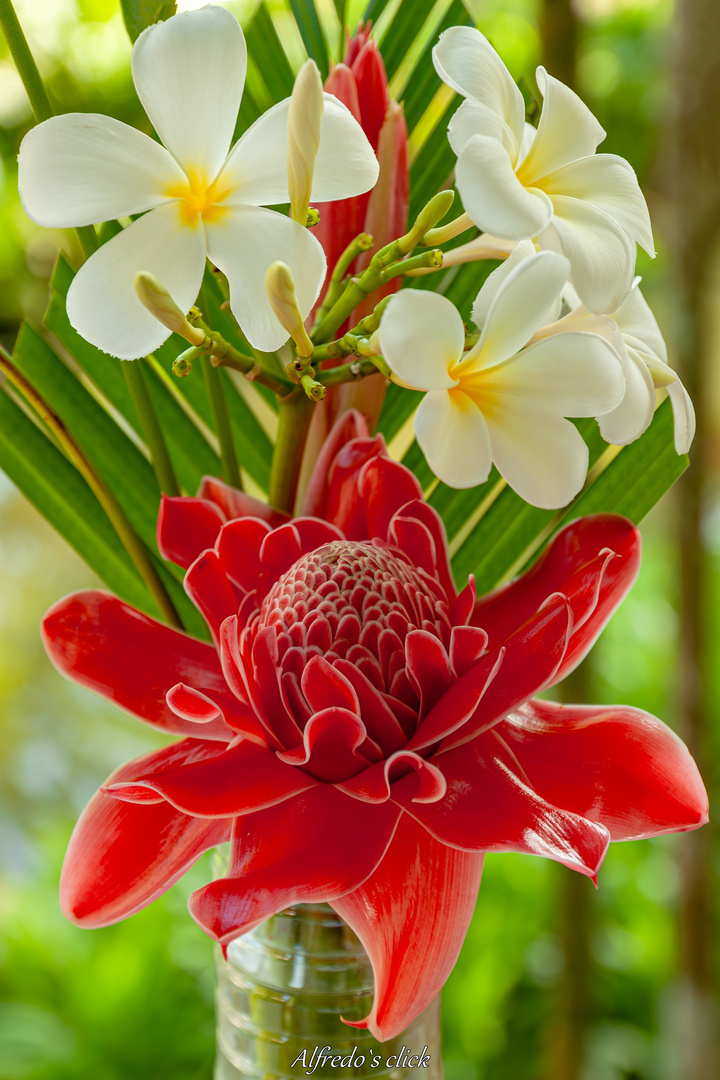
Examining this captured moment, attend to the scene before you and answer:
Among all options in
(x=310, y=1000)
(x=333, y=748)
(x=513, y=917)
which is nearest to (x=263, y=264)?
(x=333, y=748)

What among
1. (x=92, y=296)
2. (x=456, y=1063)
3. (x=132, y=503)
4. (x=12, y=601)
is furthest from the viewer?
(x=12, y=601)

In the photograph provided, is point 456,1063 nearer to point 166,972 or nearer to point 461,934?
point 166,972

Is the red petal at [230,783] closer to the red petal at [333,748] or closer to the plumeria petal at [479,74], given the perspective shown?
the red petal at [333,748]

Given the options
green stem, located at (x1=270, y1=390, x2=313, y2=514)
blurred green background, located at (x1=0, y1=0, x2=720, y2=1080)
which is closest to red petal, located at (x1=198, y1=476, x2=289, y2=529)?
green stem, located at (x1=270, y1=390, x2=313, y2=514)

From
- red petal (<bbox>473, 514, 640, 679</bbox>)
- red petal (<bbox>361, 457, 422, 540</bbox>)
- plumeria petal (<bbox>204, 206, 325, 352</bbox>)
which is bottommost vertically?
Result: red petal (<bbox>473, 514, 640, 679</bbox>)

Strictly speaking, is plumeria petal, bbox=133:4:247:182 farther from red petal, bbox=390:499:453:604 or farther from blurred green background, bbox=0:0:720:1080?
blurred green background, bbox=0:0:720:1080

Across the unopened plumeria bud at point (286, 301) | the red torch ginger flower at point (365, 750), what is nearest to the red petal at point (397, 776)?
the red torch ginger flower at point (365, 750)

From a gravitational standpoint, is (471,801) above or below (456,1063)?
above

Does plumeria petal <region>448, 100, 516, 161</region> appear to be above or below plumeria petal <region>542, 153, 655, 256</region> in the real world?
above

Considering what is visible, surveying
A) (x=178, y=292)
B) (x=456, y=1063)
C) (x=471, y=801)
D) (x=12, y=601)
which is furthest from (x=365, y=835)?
(x=12, y=601)
